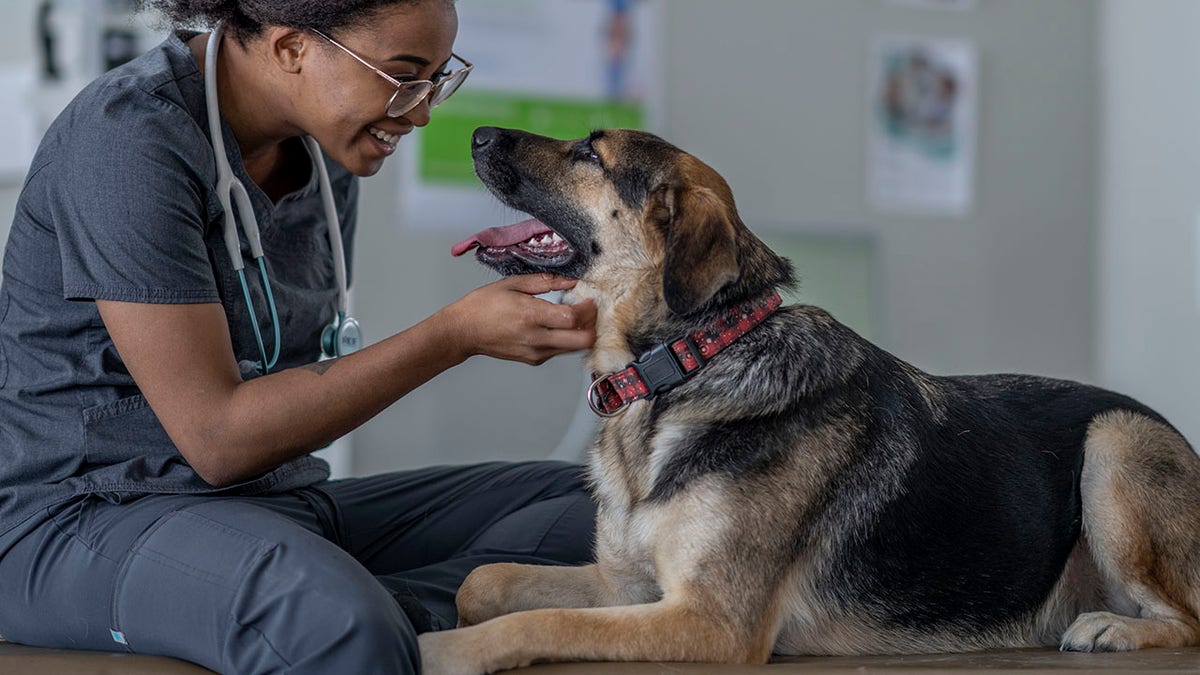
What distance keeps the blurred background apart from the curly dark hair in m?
1.80

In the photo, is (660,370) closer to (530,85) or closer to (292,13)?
(292,13)

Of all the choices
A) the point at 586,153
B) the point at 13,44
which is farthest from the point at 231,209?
the point at 13,44

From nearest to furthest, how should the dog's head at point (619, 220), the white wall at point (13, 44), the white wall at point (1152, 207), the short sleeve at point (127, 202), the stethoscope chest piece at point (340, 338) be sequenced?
the short sleeve at point (127, 202)
the dog's head at point (619, 220)
the stethoscope chest piece at point (340, 338)
the white wall at point (13, 44)
the white wall at point (1152, 207)

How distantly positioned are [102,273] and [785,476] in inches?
37.8

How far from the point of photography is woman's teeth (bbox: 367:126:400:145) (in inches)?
75.8

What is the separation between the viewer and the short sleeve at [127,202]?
1.60 meters

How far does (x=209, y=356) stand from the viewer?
1619 millimetres

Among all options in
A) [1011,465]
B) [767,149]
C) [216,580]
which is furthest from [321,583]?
[767,149]

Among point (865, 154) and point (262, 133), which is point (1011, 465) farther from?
point (865, 154)

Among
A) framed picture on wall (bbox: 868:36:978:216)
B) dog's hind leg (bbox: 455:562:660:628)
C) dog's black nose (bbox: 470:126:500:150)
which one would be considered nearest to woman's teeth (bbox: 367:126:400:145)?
dog's black nose (bbox: 470:126:500:150)

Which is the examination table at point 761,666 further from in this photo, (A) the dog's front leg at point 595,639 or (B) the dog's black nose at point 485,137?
(B) the dog's black nose at point 485,137

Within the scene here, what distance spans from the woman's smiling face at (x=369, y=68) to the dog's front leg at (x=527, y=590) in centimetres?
71

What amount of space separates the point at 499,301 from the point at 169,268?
1.45 feet

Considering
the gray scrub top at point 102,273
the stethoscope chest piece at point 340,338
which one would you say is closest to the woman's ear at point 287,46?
the gray scrub top at point 102,273
